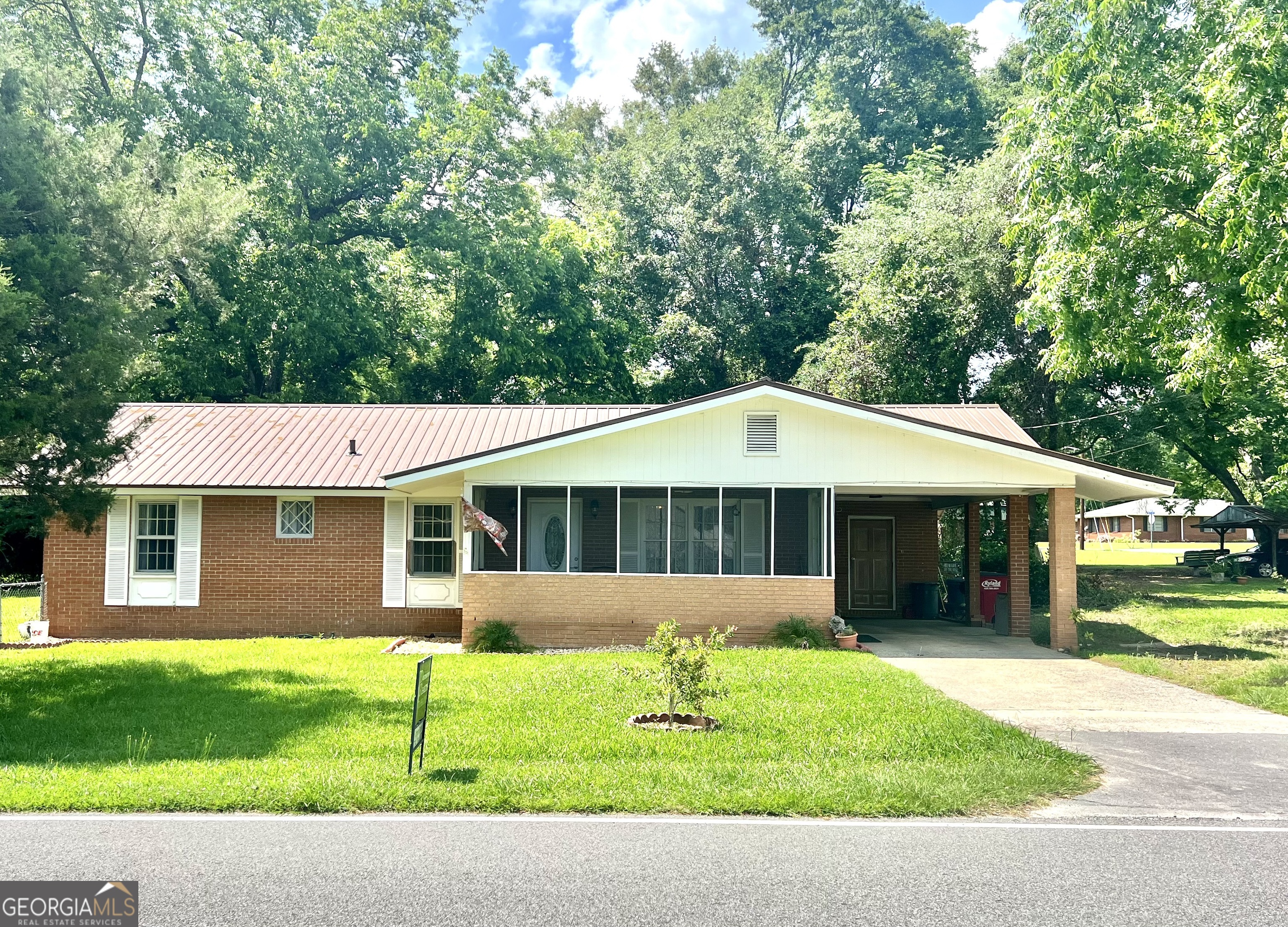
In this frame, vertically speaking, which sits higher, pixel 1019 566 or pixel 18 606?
pixel 1019 566

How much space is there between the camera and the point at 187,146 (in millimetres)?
32375

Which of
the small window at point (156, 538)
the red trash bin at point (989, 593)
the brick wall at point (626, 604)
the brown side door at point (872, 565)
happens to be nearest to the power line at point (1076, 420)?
the brown side door at point (872, 565)

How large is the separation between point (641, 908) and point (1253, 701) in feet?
31.4

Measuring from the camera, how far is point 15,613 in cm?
2219

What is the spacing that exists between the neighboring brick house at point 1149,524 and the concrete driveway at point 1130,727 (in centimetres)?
4340

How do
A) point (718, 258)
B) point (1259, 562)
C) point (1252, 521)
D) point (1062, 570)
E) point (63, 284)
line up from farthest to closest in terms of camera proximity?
point (718, 258) < point (1259, 562) < point (1252, 521) < point (1062, 570) < point (63, 284)

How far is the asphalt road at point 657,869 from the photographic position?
5211 mm

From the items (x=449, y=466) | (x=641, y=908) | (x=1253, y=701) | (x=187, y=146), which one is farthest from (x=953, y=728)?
(x=187, y=146)

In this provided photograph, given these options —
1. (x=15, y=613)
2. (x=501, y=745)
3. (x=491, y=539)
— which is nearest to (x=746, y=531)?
(x=491, y=539)

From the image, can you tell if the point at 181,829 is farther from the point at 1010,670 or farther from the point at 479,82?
the point at 479,82

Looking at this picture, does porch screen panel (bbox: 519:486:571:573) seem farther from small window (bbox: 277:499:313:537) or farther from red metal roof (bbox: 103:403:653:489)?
small window (bbox: 277:499:313:537)

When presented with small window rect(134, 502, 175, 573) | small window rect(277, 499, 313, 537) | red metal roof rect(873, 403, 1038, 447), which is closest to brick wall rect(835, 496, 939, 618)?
red metal roof rect(873, 403, 1038, 447)

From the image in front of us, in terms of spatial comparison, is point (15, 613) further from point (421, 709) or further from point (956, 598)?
point (956, 598)

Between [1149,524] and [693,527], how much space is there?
222ft
